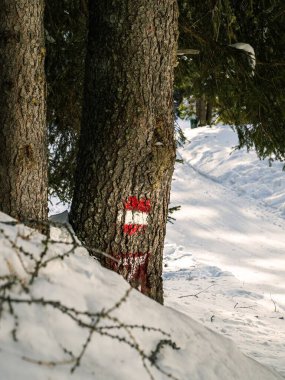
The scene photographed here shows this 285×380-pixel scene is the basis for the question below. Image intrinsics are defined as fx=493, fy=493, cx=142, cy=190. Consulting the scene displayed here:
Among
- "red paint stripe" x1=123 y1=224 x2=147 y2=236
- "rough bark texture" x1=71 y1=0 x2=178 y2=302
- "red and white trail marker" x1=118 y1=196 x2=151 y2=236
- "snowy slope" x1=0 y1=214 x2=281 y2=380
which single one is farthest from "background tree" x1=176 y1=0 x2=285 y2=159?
"snowy slope" x1=0 y1=214 x2=281 y2=380

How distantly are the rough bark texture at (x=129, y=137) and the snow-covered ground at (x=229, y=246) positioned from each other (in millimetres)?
1652

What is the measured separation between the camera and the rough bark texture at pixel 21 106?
284cm

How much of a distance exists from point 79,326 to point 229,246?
8026mm

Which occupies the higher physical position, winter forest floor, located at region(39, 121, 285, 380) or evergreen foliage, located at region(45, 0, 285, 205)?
evergreen foliage, located at region(45, 0, 285, 205)

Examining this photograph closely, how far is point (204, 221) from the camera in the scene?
429 inches

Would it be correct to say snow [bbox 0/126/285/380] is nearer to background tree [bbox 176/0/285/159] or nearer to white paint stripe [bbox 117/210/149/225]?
white paint stripe [bbox 117/210/149/225]

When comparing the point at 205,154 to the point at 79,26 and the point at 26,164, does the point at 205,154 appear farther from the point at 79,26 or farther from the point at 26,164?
the point at 26,164

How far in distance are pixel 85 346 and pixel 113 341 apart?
139mm

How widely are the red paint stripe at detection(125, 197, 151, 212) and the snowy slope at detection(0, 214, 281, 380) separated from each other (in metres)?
0.85

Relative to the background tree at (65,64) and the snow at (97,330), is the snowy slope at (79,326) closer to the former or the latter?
the snow at (97,330)

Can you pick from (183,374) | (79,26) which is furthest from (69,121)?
(183,374)

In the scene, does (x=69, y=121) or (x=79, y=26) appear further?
(x=69, y=121)

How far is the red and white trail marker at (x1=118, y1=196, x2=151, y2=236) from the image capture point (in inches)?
119

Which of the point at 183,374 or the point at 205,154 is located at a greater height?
the point at 183,374
